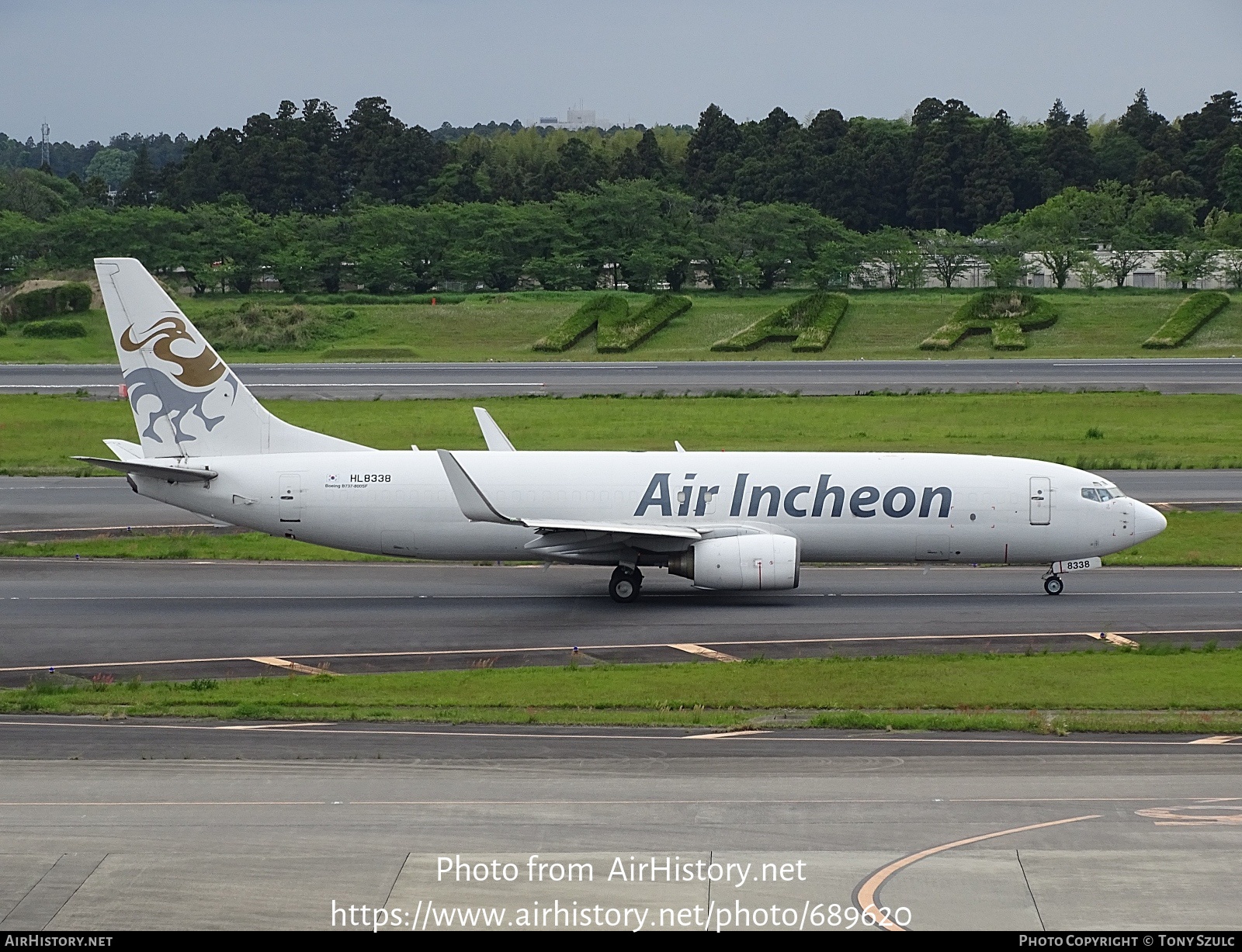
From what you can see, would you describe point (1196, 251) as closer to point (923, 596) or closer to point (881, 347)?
point (881, 347)

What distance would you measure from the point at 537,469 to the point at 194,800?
18677mm

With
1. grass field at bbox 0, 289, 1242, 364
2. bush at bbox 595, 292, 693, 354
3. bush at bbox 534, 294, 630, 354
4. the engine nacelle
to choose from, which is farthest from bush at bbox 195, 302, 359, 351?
the engine nacelle

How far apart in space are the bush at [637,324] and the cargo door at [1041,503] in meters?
65.2

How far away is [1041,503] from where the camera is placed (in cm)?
3850

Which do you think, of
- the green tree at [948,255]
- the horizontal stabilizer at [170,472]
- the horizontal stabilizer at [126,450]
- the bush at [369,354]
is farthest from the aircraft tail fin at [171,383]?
the green tree at [948,255]

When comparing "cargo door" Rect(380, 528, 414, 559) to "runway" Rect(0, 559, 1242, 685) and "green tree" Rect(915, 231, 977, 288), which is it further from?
"green tree" Rect(915, 231, 977, 288)

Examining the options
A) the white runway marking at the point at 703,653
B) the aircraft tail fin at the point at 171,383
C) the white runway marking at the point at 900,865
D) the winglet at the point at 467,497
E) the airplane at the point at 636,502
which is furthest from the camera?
the aircraft tail fin at the point at 171,383

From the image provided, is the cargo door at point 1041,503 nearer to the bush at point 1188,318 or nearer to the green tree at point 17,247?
the bush at point 1188,318

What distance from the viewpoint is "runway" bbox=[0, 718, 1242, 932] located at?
→ 1731 cm

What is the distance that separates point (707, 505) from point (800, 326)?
70663 millimetres

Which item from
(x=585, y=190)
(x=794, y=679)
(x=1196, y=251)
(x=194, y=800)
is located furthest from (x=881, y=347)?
(x=194, y=800)

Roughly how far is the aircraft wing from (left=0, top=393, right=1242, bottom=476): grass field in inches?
936

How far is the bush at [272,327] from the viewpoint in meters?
105

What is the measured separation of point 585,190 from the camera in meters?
157
